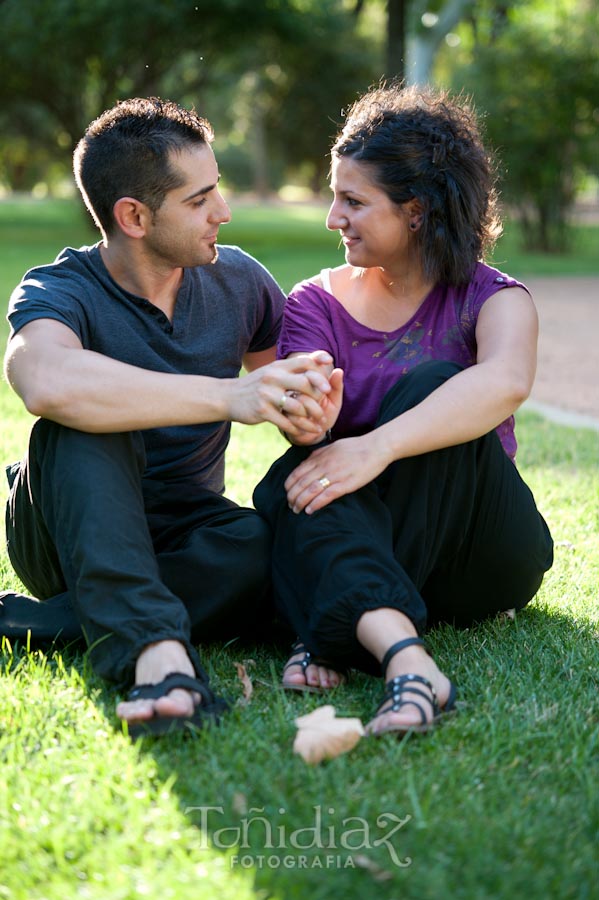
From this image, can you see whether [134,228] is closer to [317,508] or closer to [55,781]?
[317,508]

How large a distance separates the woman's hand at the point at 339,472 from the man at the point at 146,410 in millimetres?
105

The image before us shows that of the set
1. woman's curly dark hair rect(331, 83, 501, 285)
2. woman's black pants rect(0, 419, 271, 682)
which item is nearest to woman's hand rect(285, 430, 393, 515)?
woman's black pants rect(0, 419, 271, 682)

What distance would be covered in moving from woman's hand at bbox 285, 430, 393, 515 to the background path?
375 cm

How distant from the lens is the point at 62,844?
1.83 m

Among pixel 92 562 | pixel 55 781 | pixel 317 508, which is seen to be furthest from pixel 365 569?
pixel 55 781

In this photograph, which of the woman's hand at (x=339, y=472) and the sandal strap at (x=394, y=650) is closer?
the sandal strap at (x=394, y=650)

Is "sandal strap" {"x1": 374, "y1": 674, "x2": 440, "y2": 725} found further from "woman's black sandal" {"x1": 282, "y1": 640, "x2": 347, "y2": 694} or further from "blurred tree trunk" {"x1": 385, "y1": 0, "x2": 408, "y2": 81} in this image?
"blurred tree trunk" {"x1": 385, "y1": 0, "x2": 408, "y2": 81}

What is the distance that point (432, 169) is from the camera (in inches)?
117

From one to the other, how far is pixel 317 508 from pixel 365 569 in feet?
0.64

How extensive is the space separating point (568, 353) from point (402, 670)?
263 inches

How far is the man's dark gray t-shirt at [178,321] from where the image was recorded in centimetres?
285

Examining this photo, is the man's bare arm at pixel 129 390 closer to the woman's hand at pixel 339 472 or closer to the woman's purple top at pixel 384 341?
the woman's hand at pixel 339 472

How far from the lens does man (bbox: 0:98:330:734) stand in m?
2.41

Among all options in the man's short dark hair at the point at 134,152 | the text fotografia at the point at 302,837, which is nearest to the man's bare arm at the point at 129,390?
the man's short dark hair at the point at 134,152
